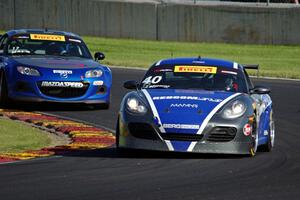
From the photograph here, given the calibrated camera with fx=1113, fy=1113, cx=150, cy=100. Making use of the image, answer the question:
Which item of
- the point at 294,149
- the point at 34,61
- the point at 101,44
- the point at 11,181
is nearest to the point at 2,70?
the point at 34,61

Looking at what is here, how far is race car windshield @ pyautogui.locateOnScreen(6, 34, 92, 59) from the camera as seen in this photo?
1928 cm

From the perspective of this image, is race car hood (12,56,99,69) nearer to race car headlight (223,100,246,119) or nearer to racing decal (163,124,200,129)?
race car headlight (223,100,246,119)

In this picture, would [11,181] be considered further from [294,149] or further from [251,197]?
[294,149]

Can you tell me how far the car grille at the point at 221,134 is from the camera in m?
12.1

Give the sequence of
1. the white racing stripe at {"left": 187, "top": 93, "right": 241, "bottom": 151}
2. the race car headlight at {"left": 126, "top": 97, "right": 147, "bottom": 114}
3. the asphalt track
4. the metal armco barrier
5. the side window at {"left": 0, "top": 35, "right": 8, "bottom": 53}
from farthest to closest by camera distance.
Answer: the metal armco barrier < the side window at {"left": 0, "top": 35, "right": 8, "bottom": 53} < the race car headlight at {"left": 126, "top": 97, "right": 147, "bottom": 114} < the white racing stripe at {"left": 187, "top": 93, "right": 241, "bottom": 151} < the asphalt track

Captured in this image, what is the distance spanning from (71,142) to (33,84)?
4.14 m

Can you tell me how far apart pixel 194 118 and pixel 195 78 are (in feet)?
4.98

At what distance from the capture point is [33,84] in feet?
58.8

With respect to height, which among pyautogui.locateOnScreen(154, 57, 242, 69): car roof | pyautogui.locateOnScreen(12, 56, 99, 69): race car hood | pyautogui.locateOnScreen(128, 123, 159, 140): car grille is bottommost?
pyautogui.locateOnScreen(12, 56, 99, 69): race car hood

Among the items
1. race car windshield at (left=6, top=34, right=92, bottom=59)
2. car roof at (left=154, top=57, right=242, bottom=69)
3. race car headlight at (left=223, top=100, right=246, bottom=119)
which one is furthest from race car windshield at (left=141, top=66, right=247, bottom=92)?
race car windshield at (left=6, top=34, right=92, bottom=59)

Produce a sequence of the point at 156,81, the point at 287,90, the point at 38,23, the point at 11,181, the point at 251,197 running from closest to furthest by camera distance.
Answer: the point at 251,197 < the point at 11,181 < the point at 156,81 < the point at 287,90 < the point at 38,23

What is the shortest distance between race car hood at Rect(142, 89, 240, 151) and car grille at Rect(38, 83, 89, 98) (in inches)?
209

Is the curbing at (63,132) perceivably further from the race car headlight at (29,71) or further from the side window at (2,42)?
the side window at (2,42)

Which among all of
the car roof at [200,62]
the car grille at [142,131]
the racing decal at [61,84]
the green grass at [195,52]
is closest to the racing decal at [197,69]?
the car roof at [200,62]
